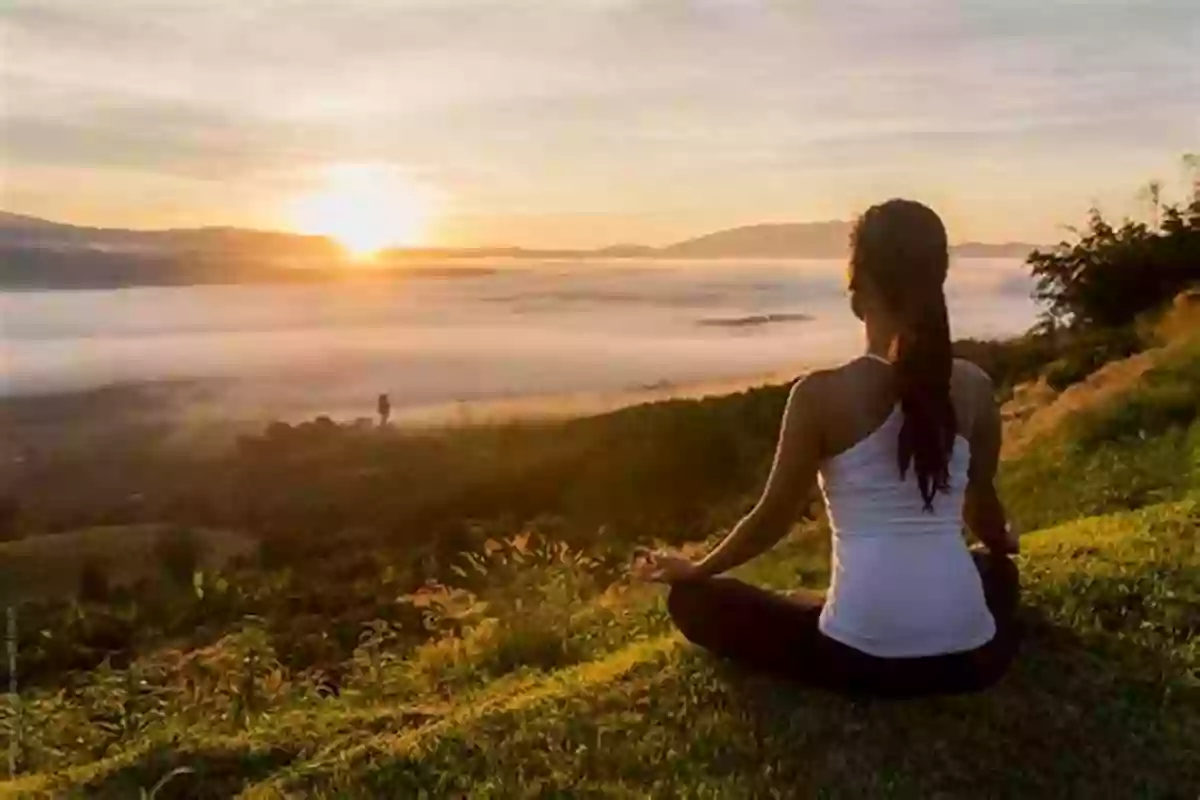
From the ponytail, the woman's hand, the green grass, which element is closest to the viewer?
the ponytail

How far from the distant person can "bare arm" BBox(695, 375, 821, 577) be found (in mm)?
16720

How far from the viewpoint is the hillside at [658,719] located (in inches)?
167

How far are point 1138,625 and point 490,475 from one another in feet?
48.1

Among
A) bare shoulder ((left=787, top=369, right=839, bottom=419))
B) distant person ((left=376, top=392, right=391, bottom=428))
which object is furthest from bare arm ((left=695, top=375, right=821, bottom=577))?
distant person ((left=376, top=392, right=391, bottom=428))

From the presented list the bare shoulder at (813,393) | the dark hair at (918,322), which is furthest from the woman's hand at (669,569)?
the dark hair at (918,322)

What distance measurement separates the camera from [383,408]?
21.0 metres

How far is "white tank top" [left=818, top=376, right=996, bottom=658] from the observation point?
12.8 feet

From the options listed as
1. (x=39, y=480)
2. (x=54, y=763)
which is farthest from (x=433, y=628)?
(x=39, y=480)

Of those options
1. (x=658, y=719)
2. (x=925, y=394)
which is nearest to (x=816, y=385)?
(x=925, y=394)

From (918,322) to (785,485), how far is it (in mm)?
604

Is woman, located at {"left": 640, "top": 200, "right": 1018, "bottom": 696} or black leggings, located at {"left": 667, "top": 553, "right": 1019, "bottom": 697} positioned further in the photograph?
black leggings, located at {"left": 667, "top": 553, "right": 1019, "bottom": 697}

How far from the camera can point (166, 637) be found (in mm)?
10312

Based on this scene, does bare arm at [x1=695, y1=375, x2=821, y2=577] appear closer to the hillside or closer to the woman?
the woman

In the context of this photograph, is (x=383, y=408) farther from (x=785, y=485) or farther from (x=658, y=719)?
(x=785, y=485)
